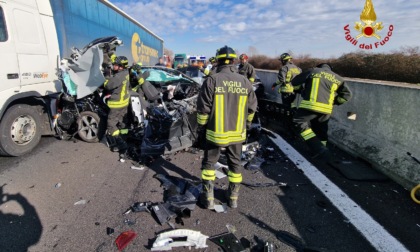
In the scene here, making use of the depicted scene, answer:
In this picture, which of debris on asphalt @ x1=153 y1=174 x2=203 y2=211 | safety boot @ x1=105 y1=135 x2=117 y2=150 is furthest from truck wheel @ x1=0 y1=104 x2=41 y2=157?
debris on asphalt @ x1=153 y1=174 x2=203 y2=211

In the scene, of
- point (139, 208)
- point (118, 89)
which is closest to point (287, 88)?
point (118, 89)

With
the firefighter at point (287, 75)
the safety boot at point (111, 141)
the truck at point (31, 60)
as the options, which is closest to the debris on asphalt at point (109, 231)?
the safety boot at point (111, 141)

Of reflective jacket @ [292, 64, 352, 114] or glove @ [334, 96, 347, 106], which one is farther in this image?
glove @ [334, 96, 347, 106]

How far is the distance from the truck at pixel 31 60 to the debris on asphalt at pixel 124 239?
2.95 meters

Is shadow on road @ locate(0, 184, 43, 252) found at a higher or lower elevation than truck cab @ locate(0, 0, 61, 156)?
lower

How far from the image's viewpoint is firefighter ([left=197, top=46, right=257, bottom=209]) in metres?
2.96

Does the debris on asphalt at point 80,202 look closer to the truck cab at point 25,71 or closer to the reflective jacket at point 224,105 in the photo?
the reflective jacket at point 224,105

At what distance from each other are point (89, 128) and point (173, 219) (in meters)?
3.40

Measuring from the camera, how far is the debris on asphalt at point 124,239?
2.48 meters

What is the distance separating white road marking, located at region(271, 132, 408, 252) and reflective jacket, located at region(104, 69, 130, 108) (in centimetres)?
326

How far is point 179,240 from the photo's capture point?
101 inches

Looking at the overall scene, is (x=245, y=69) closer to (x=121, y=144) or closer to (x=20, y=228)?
(x=121, y=144)

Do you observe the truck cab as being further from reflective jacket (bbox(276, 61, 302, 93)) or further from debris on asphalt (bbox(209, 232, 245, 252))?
reflective jacket (bbox(276, 61, 302, 93))

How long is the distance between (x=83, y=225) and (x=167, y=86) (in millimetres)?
5157
